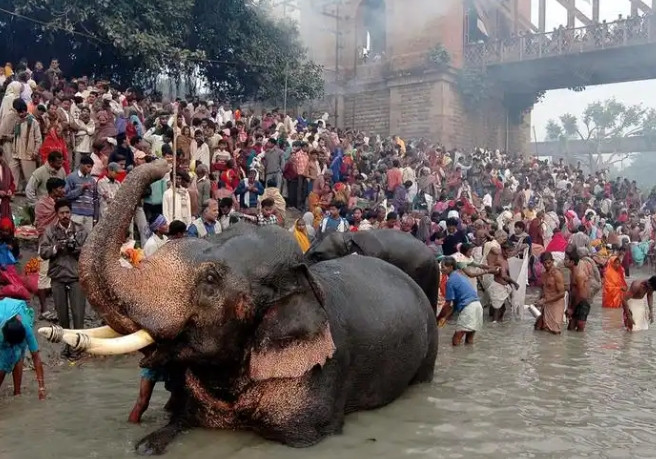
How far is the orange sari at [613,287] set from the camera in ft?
41.9

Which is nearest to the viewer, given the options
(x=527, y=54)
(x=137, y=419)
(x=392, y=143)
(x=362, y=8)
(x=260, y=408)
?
(x=260, y=408)

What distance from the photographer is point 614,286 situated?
12812 millimetres

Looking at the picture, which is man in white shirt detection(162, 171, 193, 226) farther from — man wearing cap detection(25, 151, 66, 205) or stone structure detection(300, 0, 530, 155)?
stone structure detection(300, 0, 530, 155)

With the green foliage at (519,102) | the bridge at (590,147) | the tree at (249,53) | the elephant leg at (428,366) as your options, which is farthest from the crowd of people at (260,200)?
the bridge at (590,147)

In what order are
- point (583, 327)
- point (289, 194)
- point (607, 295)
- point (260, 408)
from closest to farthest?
point (260, 408) < point (583, 327) < point (607, 295) < point (289, 194)

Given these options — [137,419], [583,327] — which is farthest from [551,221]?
[137,419]

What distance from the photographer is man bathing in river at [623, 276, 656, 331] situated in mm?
9750

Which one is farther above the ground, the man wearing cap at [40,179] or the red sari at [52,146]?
the red sari at [52,146]

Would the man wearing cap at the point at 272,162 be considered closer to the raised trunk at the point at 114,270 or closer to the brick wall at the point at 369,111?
the raised trunk at the point at 114,270

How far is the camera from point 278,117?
18.4 metres

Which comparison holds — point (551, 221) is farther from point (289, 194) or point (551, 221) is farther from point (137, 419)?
point (137, 419)

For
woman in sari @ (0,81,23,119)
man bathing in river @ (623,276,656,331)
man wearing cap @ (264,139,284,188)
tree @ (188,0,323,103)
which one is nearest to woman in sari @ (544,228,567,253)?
man bathing in river @ (623,276,656,331)

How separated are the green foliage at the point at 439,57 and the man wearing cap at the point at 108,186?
66.1 ft

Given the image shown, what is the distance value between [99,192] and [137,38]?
10.3 m
